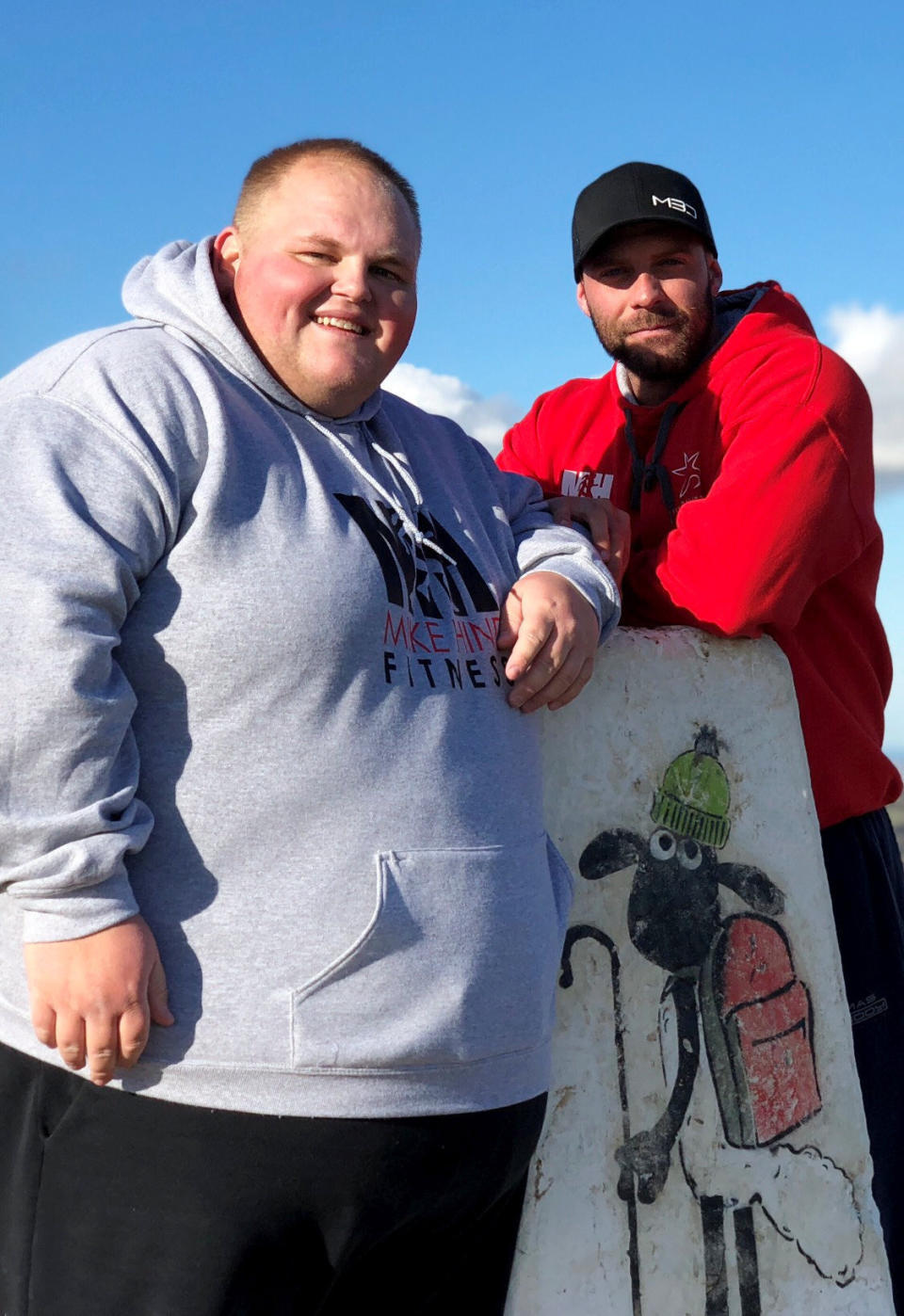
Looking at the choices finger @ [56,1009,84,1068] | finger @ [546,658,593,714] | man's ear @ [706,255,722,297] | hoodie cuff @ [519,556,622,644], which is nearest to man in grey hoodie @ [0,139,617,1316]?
finger @ [56,1009,84,1068]

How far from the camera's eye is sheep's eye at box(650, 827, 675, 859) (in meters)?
2.59

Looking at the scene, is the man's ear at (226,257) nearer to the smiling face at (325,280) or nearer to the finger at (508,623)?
the smiling face at (325,280)

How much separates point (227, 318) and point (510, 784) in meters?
0.83

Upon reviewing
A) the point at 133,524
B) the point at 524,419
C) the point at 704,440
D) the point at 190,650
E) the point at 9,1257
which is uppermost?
the point at 524,419

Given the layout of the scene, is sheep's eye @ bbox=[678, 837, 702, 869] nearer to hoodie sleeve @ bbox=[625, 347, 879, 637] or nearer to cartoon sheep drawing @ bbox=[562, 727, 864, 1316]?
cartoon sheep drawing @ bbox=[562, 727, 864, 1316]

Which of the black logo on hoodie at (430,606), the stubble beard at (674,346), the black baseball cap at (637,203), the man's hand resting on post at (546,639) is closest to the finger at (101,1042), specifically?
the black logo on hoodie at (430,606)

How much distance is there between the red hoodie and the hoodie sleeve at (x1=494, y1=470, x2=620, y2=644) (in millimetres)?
315

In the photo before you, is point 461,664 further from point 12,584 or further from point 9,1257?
point 9,1257

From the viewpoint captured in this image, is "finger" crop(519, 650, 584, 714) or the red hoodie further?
the red hoodie

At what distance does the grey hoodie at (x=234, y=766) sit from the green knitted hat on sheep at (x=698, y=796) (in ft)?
2.43

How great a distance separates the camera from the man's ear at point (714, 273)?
134 inches

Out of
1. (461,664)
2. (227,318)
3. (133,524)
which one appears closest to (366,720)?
(461,664)

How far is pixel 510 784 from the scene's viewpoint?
2.03 m

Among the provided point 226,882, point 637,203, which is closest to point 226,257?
point 226,882
